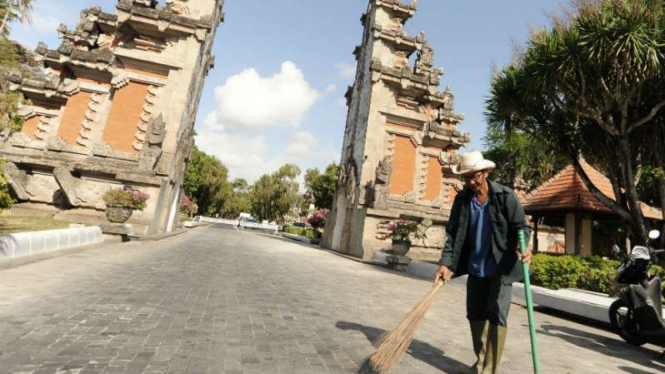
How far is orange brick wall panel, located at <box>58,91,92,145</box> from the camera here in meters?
16.6

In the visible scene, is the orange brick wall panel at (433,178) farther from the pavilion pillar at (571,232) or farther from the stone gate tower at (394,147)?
the pavilion pillar at (571,232)

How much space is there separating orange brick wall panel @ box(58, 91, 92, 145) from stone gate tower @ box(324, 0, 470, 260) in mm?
14565

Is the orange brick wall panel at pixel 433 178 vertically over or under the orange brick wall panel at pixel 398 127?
under

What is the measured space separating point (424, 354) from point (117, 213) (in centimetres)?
1273

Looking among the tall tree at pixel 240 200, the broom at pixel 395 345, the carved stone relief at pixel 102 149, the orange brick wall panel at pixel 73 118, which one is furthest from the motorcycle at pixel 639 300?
the tall tree at pixel 240 200

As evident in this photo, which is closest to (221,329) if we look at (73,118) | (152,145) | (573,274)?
(573,274)

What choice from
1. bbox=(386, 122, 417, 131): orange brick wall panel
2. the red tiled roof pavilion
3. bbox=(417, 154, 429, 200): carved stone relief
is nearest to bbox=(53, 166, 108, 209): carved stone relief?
bbox=(386, 122, 417, 131): orange brick wall panel

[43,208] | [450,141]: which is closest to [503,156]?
[450,141]

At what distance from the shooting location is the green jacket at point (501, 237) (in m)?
3.29

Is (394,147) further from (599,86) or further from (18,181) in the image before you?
(18,181)

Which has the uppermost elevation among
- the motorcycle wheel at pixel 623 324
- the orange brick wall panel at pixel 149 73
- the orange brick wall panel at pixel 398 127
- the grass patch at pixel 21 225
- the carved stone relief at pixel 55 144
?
the orange brick wall panel at pixel 398 127

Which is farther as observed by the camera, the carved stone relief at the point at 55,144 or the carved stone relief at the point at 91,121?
the carved stone relief at the point at 91,121

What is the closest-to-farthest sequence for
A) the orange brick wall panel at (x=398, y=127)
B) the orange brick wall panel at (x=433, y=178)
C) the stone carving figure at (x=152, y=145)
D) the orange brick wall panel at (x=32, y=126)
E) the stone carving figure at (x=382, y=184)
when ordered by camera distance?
the stone carving figure at (x=152, y=145), the orange brick wall panel at (x=32, y=126), the stone carving figure at (x=382, y=184), the orange brick wall panel at (x=398, y=127), the orange brick wall panel at (x=433, y=178)

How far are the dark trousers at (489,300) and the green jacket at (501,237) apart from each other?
102 millimetres
